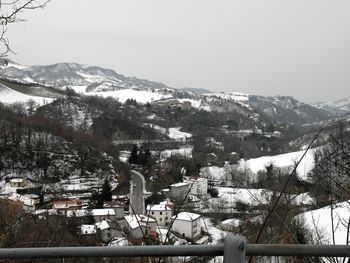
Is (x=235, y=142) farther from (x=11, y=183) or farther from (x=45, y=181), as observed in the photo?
(x=11, y=183)

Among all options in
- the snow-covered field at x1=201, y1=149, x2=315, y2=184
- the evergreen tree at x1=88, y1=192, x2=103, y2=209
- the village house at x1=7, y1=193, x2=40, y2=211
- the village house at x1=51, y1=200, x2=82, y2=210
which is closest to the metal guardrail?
the village house at x1=7, y1=193, x2=40, y2=211

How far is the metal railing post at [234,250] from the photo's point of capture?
A: 96 centimetres

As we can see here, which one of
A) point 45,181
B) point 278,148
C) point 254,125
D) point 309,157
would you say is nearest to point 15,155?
point 45,181

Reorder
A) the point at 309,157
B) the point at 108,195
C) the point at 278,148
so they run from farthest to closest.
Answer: the point at 278,148
the point at 309,157
the point at 108,195

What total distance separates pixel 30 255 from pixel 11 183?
115ft

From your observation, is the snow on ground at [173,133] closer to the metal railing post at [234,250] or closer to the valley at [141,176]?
the valley at [141,176]

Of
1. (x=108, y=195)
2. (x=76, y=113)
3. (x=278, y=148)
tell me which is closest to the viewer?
(x=108, y=195)

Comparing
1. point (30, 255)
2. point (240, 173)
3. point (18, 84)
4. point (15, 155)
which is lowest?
point (240, 173)

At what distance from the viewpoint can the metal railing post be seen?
0.96 meters

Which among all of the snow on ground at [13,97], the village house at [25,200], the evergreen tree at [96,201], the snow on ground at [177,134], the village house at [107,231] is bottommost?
→ the evergreen tree at [96,201]

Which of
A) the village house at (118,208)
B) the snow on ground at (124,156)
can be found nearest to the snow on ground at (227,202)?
the village house at (118,208)

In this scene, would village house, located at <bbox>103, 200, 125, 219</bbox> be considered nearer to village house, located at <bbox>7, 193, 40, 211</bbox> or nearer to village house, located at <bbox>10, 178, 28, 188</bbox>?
village house, located at <bbox>7, 193, 40, 211</bbox>

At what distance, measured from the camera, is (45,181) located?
3778 centimetres

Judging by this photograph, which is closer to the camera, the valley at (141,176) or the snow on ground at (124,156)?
the valley at (141,176)
